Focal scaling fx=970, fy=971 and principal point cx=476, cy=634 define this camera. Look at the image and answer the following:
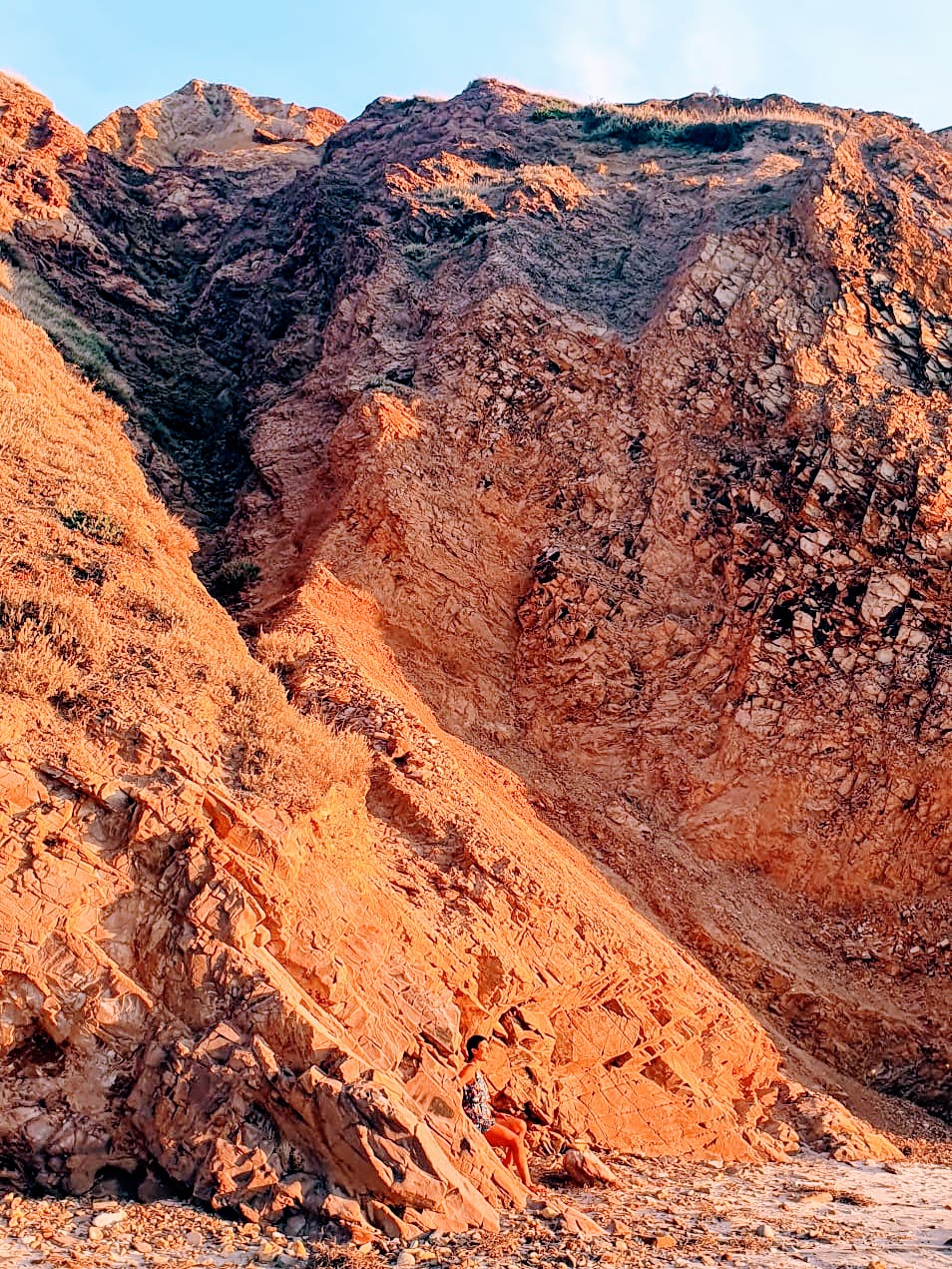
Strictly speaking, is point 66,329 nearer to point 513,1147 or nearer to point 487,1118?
point 487,1118

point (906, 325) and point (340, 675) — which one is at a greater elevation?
point (906, 325)

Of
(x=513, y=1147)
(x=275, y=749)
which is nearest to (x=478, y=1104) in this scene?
(x=513, y=1147)

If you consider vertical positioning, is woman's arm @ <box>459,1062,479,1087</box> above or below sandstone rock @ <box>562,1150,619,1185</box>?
above

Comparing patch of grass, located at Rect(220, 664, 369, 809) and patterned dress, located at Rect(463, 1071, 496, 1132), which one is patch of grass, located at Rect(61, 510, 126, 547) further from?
patterned dress, located at Rect(463, 1071, 496, 1132)

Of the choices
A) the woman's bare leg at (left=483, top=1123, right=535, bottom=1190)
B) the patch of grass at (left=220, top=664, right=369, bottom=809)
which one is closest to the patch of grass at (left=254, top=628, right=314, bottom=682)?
the patch of grass at (left=220, top=664, right=369, bottom=809)

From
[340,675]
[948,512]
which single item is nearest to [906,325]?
[948,512]

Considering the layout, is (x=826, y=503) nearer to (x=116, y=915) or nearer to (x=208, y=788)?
(x=208, y=788)
